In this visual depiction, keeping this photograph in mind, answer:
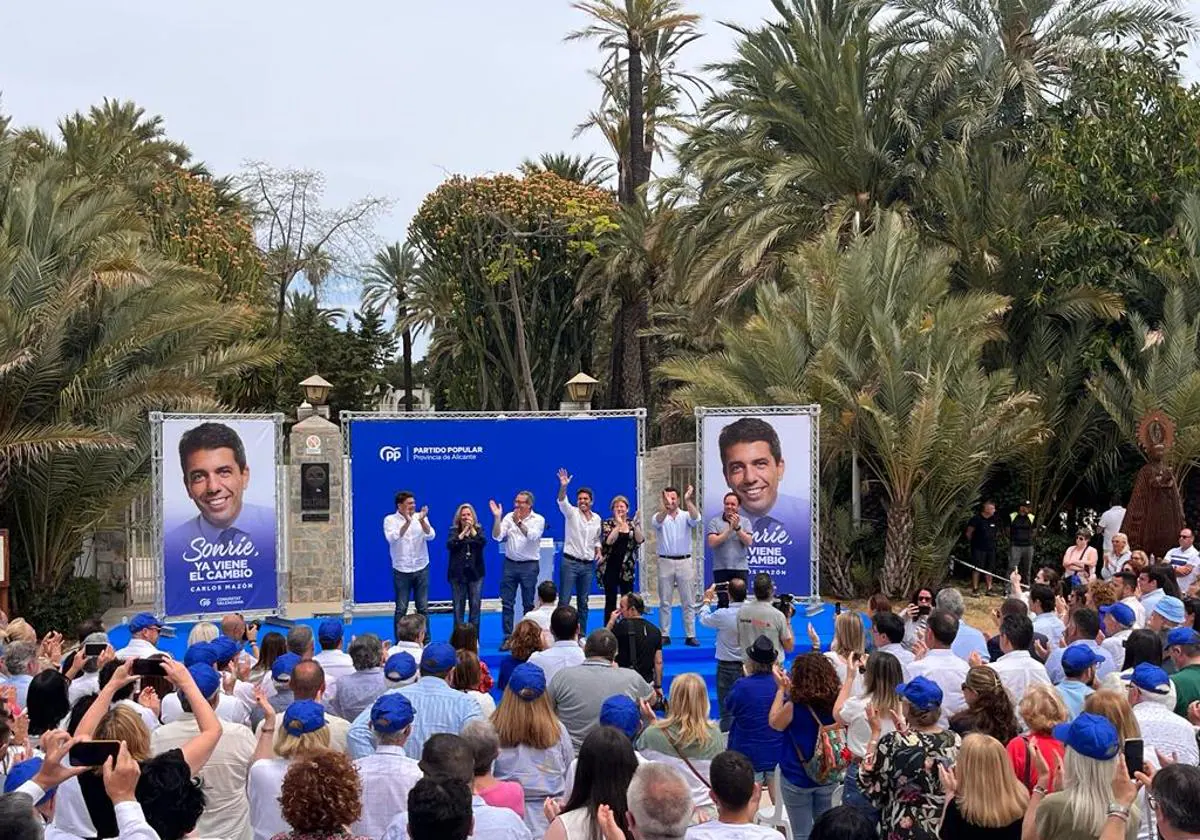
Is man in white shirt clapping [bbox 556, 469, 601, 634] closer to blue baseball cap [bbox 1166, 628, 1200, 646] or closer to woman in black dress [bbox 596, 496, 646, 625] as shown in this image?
woman in black dress [bbox 596, 496, 646, 625]

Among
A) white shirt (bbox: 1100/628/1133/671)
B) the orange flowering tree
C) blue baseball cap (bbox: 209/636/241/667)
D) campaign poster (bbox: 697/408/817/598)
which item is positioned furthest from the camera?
the orange flowering tree

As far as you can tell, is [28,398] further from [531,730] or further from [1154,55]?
[1154,55]

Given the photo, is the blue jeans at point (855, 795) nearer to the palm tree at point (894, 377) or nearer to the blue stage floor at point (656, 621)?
the blue stage floor at point (656, 621)

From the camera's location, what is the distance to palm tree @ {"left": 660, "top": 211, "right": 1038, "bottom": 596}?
1878 cm

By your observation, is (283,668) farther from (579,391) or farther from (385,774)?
(579,391)

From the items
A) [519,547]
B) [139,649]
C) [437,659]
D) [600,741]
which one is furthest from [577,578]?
[600,741]

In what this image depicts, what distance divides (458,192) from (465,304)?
Answer: 9.48 feet

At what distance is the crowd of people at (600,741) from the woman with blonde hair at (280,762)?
0.01 metres

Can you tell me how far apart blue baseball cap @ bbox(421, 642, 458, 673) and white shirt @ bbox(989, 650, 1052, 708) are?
293cm

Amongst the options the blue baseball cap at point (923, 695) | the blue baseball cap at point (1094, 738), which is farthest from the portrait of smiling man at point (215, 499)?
the blue baseball cap at point (1094, 738)

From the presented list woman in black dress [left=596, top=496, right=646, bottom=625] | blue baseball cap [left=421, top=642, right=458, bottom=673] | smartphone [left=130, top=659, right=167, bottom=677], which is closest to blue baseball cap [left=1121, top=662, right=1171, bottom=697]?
blue baseball cap [left=421, top=642, right=458, bottom=673]

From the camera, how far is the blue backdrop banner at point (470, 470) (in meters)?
16.8

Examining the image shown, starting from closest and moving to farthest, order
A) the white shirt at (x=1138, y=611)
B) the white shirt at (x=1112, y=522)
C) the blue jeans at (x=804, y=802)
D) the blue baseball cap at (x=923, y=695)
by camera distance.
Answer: the blue baseball cap at (x=923, y=695)
the blue jeans at (x=804, y=802)
the white shirt at (x=1138, y=611)
the white shirt at (x=1112, y=522)

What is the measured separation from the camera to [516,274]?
34344 millimetres
